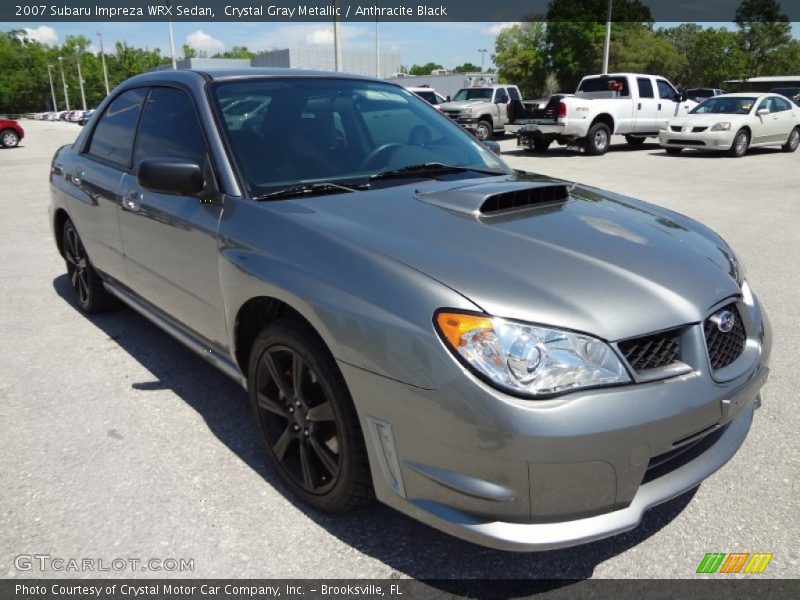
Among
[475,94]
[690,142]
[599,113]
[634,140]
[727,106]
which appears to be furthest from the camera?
[475,94]

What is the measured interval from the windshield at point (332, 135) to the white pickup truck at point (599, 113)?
14.0 meters

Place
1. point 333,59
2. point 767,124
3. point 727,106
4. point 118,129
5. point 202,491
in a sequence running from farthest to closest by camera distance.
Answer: point 333,59 < point 767,124 < point 727,106 < point 118,129 < point 202,491

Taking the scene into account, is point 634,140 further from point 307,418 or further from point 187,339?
point 307,418

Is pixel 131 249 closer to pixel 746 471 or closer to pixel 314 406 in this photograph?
pixel 314 406

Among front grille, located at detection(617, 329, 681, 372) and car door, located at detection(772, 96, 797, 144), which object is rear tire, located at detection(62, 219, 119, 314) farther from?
car door, located at detection(772, 96, 797, 144)

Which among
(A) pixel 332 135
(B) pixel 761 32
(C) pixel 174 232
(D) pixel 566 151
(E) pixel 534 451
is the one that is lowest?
(D) pixel 566 151

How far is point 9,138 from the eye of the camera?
2528cm

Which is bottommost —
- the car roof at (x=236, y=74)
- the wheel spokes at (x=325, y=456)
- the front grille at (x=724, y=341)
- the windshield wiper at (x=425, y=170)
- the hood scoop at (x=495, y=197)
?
the wheel spokes at (x=325, y=456)

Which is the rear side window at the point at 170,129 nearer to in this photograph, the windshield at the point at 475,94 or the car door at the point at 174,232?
the car door at the point at 174,232

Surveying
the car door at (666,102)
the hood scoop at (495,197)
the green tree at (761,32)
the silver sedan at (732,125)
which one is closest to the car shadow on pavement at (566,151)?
the car door at (666,102)

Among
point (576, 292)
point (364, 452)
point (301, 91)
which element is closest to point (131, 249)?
point (301, 91)

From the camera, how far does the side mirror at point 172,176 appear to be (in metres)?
2.70
